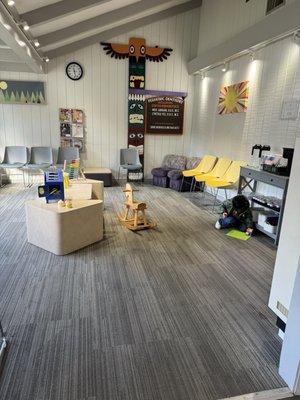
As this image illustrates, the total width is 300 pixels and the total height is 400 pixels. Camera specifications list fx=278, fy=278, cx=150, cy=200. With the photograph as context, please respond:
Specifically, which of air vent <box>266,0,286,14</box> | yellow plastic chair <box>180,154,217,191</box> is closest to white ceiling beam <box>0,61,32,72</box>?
yellow plastic chair <box>180,154,217,191</box>

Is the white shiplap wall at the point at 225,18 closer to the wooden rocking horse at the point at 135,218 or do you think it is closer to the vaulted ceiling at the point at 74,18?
the vaulted ceiling at the point at 74,18

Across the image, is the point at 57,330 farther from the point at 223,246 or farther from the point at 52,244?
the point at 223,246

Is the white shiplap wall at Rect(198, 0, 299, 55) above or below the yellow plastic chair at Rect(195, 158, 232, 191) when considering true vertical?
above

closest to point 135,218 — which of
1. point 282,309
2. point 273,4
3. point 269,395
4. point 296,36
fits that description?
point 282,309

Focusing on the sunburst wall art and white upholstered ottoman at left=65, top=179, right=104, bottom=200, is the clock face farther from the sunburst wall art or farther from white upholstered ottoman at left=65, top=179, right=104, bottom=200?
white upholstered ottoman at left=65, top=179, right=104, bottom=200

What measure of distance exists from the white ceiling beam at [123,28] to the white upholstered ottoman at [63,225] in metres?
4.36

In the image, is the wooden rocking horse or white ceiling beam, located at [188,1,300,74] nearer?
white ceiling beam, located at [188,1,300,74]

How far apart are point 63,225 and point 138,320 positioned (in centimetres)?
138

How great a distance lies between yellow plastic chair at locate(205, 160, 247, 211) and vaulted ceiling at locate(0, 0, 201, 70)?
313 centimetres

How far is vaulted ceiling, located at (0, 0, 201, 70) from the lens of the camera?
3613 millimetres

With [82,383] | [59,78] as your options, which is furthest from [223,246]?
[59,78]

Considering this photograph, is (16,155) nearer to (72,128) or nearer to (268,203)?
(72,128)

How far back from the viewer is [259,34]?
4.14 m

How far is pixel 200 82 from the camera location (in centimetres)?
659
